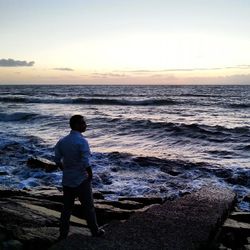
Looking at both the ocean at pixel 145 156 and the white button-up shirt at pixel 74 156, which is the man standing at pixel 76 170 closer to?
the white button-up shirt at pixel 74 156

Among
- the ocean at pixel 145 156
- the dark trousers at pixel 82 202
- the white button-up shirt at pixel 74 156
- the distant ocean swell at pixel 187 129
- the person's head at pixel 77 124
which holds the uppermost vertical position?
the person's head at pixel 77 124

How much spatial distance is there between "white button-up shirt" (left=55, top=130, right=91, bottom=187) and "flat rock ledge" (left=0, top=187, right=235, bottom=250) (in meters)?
0.80

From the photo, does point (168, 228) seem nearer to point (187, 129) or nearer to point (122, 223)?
point (122, 223)

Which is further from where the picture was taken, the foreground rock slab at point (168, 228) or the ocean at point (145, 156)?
the ocean at point (145, 156)

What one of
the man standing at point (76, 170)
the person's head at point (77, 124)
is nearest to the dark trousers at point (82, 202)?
the man standing at point (76, 170)

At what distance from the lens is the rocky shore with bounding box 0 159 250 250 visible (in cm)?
530

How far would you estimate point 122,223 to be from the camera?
6062 mm

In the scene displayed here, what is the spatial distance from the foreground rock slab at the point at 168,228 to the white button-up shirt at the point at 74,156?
31.3 inches

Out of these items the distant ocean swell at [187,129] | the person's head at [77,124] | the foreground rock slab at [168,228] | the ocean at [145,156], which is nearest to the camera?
the foreground rock slab at [168,228]

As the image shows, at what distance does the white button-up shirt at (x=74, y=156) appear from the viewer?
17.5 ft

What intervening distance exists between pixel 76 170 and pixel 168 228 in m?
1.66

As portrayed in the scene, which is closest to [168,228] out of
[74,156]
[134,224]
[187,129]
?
[134,224]

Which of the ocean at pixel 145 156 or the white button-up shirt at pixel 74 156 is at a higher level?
the white button-up shirt at pixel 74 156

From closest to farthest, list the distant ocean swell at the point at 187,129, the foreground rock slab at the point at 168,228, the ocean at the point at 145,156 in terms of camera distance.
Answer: the foreground rock slab at the point at 168,228, the ocean at the point at 145,156, the distant ocean swell at the point at 187,129
